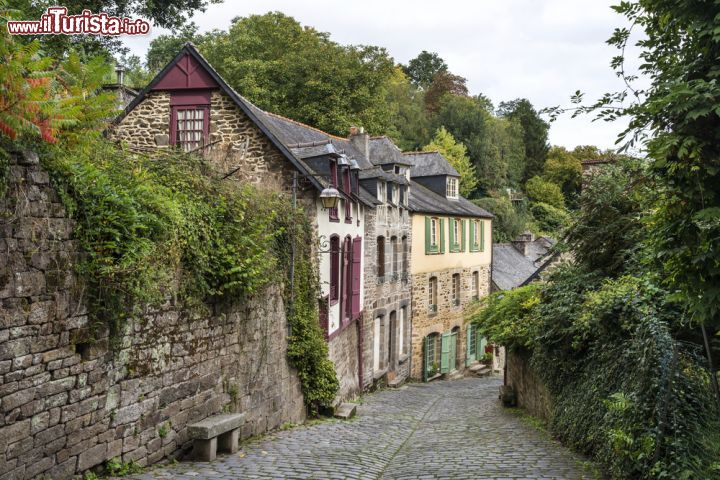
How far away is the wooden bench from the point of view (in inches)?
323

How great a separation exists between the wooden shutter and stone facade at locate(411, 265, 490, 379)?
6.71 metres

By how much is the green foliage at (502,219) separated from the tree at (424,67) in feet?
85.4

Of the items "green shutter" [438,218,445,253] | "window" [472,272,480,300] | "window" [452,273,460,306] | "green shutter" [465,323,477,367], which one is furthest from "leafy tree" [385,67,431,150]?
"green shutter" [438,218,445,253]

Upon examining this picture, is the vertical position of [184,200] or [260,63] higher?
[260,63]

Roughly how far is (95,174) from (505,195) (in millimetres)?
43936

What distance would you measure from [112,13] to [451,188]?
17667 mm

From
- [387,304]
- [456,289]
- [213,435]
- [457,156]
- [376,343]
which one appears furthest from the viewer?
[457,156]

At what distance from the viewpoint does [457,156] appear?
45719 millimetres

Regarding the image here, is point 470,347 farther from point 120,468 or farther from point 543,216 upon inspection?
point 120,468

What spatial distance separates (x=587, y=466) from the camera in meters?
8.45

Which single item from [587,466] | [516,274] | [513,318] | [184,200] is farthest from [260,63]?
[587,466]

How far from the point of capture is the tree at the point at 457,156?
4531 centimetres

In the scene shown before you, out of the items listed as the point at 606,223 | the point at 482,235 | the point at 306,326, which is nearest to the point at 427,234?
the point at 482,235

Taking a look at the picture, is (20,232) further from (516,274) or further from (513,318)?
(516,274)
